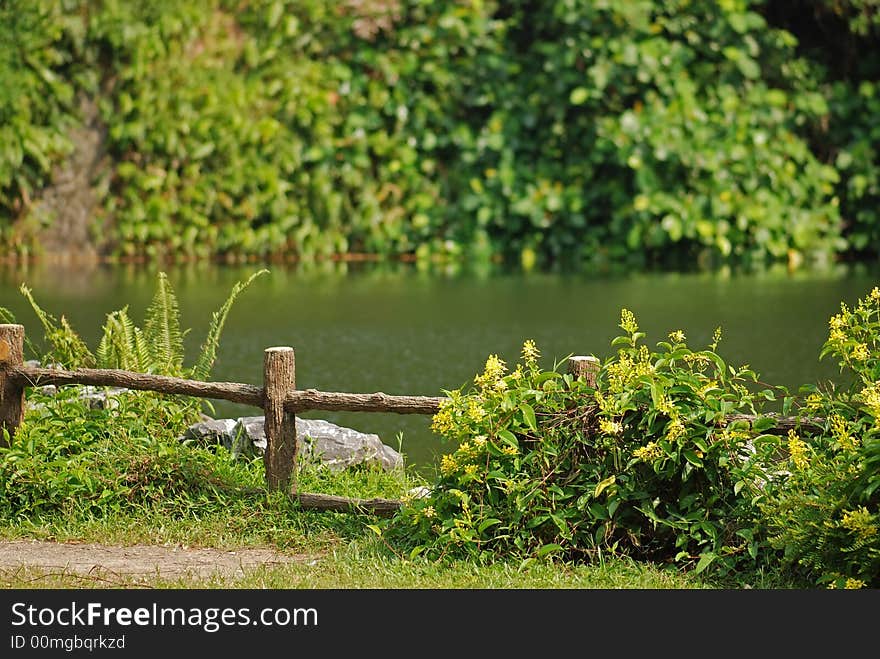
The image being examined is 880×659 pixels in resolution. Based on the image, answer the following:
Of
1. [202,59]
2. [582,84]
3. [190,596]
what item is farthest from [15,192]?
[190,596]

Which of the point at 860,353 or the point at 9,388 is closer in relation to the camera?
the point at 860,353

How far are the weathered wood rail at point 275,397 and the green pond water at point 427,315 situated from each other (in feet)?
2.94

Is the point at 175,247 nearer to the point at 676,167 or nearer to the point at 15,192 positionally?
the point at 15,192

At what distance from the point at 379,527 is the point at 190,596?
3.22 feet

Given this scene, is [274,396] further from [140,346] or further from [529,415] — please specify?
[140,346]

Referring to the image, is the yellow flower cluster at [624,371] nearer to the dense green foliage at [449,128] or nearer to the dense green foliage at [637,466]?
the dense green foliage at [637,466]

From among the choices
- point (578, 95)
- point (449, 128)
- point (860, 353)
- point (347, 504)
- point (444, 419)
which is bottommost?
point (347, 504)

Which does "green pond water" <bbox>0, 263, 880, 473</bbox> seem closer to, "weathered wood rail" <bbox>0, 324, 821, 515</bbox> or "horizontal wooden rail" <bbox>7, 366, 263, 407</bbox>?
"weathered wood rail" <bbox>0, 324, 821, 515</bbox>

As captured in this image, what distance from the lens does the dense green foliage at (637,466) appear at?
4215 mm

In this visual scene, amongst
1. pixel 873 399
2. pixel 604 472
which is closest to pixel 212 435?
pixel 604 472

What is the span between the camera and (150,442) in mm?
5145

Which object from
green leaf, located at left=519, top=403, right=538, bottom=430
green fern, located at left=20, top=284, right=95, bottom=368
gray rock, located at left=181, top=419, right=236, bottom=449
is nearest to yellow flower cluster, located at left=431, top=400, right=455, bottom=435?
green leaf, located at left=519, top=403, right=538, bottom=430

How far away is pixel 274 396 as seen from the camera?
4.84 meters

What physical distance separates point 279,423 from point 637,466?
129 cm
